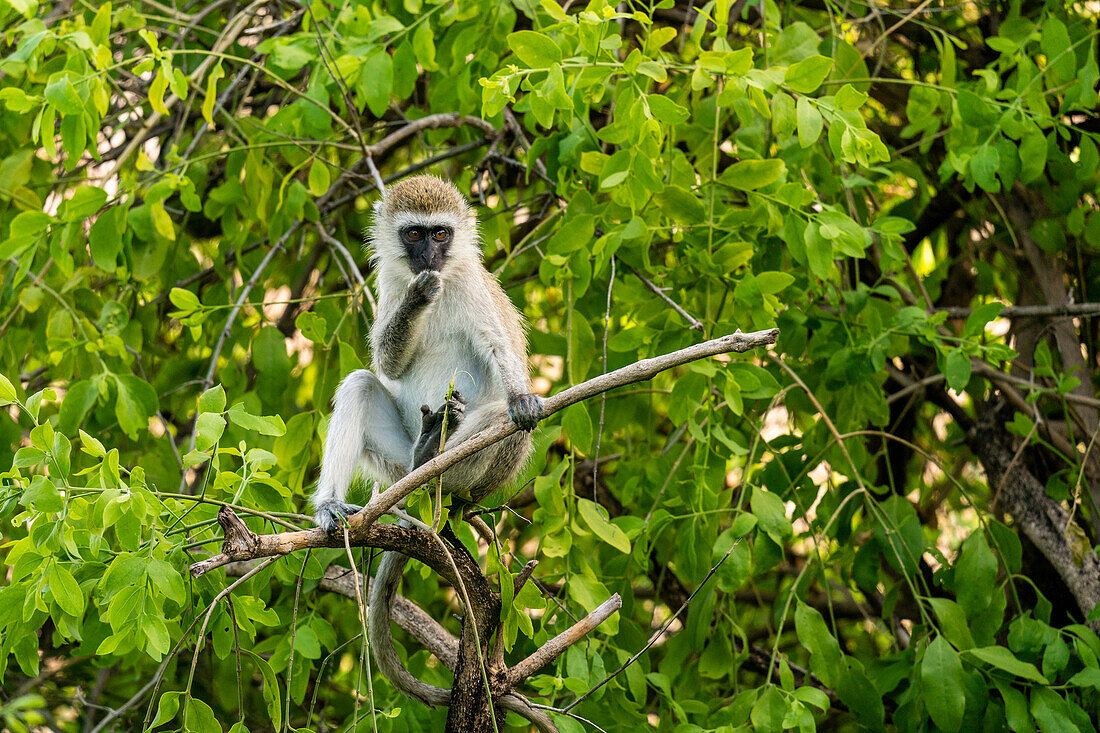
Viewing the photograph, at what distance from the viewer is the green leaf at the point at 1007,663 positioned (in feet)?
11.4

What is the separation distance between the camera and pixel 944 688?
11.5 feet

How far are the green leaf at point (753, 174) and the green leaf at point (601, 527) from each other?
1.20m

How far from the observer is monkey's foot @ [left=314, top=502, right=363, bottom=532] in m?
3.16

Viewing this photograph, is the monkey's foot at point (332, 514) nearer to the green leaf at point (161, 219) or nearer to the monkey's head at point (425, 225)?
the monkey's head at point (425, 225)

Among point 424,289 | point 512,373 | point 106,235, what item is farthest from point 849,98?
point 106,235

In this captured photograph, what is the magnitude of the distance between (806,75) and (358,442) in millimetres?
2075

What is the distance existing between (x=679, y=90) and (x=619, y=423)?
1.46m

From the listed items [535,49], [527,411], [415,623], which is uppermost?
[535,49]

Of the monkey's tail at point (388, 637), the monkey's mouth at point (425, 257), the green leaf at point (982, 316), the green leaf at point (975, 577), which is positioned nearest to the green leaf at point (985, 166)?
the green leaf at point (982, 316)

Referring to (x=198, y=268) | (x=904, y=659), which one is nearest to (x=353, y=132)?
(x=198, y=268)

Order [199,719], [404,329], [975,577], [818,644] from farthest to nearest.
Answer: [404,329] → [975,577] → [818,644] → [199,719]

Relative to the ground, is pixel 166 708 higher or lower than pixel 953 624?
higher

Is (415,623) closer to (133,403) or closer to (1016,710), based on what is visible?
(133,403)

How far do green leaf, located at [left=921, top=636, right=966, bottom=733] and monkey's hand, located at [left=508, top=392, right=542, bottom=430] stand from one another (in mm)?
1607
